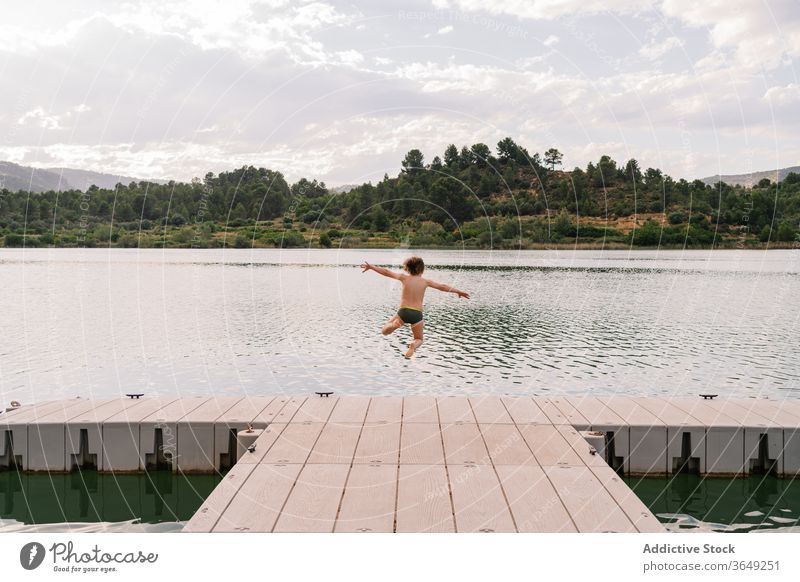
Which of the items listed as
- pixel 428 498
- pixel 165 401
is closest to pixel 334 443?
pixel 428 498

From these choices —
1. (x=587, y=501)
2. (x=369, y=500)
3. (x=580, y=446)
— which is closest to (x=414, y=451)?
(x=369, y=500)

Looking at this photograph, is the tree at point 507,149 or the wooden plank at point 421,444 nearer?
the wooden plank at point 421,444

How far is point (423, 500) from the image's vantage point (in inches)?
494

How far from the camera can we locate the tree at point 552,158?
189 feet

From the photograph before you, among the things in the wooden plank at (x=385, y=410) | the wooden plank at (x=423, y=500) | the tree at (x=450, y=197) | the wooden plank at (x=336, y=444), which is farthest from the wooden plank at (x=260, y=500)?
the tree at (x=450, y=197)

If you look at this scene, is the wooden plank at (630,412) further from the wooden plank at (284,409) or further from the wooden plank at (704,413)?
the wooden plank at (284,409)

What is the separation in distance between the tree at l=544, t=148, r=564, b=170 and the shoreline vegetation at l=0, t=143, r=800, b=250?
11.3 inches

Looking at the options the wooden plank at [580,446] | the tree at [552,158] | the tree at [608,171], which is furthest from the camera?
the tree at [608,171]

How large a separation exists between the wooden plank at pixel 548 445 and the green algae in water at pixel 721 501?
2.84 m

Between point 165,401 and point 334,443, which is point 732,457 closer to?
point 334,443

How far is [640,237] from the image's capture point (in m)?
125

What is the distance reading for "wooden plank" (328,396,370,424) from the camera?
1853 cm

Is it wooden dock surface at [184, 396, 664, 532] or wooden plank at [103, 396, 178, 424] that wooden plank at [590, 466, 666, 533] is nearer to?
wooden dock surface at [184, 396, 664, 532]

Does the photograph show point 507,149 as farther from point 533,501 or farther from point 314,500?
point 314,500
